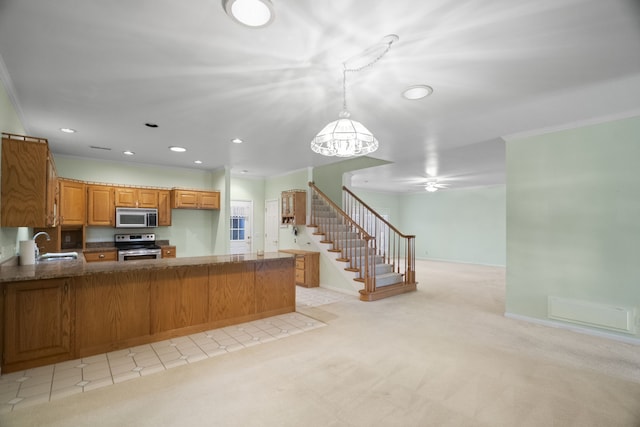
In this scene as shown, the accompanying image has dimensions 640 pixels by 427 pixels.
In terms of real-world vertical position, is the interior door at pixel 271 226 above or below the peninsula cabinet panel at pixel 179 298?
above

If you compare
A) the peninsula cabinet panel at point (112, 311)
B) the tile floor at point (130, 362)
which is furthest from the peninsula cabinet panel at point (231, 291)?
the peninsula cabinet panel at point (112, 311)

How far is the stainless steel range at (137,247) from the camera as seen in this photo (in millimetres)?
5793

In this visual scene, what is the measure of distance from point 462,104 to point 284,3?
2291 mm

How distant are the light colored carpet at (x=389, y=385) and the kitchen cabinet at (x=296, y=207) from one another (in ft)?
10.5

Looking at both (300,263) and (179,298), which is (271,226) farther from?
(179,298)

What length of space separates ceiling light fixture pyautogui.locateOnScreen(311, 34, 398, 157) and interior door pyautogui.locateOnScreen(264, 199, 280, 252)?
503 cm

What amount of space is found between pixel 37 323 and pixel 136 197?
3739 millimetres

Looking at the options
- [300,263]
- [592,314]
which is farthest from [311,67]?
[300,263]

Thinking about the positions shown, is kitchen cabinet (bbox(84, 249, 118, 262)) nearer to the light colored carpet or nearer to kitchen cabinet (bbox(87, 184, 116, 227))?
kitchen cabinet (bbox(87, 184, 116, 227))

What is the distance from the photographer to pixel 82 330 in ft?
9.96

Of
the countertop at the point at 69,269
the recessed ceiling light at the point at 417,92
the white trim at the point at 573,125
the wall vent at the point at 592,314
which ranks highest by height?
the recessed ceiling light at the point at 417,92

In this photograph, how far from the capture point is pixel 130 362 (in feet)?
9.60

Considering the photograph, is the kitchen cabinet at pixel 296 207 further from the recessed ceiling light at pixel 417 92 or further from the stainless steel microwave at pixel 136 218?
the recessed ceiling light at pixel 417 92

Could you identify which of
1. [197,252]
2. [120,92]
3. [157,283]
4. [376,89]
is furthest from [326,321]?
[197,252]
